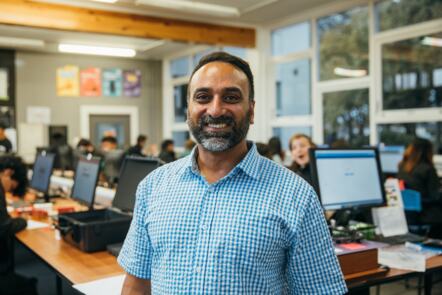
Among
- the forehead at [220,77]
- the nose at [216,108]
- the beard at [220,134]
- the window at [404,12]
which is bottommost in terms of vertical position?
the beard at [220,134]

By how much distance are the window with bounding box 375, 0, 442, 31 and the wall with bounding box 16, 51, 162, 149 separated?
5.56m

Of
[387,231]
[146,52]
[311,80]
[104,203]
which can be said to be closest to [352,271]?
[387,231]

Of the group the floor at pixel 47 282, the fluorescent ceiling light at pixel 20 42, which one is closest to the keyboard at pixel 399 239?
the floor at pixel 47 282

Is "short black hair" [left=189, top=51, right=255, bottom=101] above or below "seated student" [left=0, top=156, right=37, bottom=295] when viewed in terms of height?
above

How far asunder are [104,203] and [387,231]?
2.20 m

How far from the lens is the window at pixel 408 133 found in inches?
196

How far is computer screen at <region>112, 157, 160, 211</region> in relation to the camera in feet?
8.64

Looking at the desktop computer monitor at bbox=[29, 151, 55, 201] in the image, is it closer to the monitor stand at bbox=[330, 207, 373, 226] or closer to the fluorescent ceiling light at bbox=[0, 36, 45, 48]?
the monitor stand at bbox=[330, 207, 373, 226]

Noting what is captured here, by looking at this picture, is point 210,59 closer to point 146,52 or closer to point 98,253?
point 98,253

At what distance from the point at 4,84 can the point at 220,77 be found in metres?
8.11

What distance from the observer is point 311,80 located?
661cm

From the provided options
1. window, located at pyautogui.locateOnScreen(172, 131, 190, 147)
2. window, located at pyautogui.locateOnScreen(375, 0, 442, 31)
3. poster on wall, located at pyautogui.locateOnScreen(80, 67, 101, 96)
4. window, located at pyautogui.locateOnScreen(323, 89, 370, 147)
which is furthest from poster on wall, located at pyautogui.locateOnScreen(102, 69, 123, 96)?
window, located at pyautogui.locateOnScreen(375, 0, 442, 31)

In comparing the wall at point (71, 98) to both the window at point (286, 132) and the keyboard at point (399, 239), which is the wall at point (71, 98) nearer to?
the window at point (286, 132)

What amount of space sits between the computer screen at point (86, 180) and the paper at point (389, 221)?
1.79 metres
